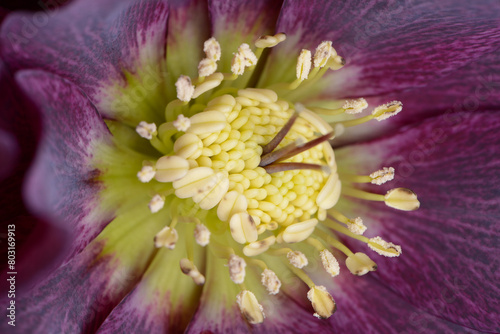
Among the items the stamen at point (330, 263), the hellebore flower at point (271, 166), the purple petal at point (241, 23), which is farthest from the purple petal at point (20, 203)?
the stamen at point (330, 263)

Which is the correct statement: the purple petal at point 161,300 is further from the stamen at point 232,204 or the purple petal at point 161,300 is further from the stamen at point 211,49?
the stamen at point 211,49

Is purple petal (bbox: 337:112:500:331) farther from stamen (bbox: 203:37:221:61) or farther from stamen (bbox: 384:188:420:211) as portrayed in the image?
stamen (bbox: 203:37:221:61)

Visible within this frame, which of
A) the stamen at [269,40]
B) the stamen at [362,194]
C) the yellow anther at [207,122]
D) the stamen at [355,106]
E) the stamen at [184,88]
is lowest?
the stamen at [362,194]

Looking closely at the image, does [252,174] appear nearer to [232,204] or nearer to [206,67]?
[232,204]

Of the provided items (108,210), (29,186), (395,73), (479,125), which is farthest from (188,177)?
(479,125)

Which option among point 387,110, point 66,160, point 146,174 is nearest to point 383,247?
point 387,110

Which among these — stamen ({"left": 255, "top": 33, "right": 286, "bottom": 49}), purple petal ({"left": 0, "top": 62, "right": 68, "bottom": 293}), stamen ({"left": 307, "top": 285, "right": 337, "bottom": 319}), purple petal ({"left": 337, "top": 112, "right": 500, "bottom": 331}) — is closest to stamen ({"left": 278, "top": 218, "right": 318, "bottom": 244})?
stamen ({"left": 307, "top": 285, "right": 337, "bottom": 319})
